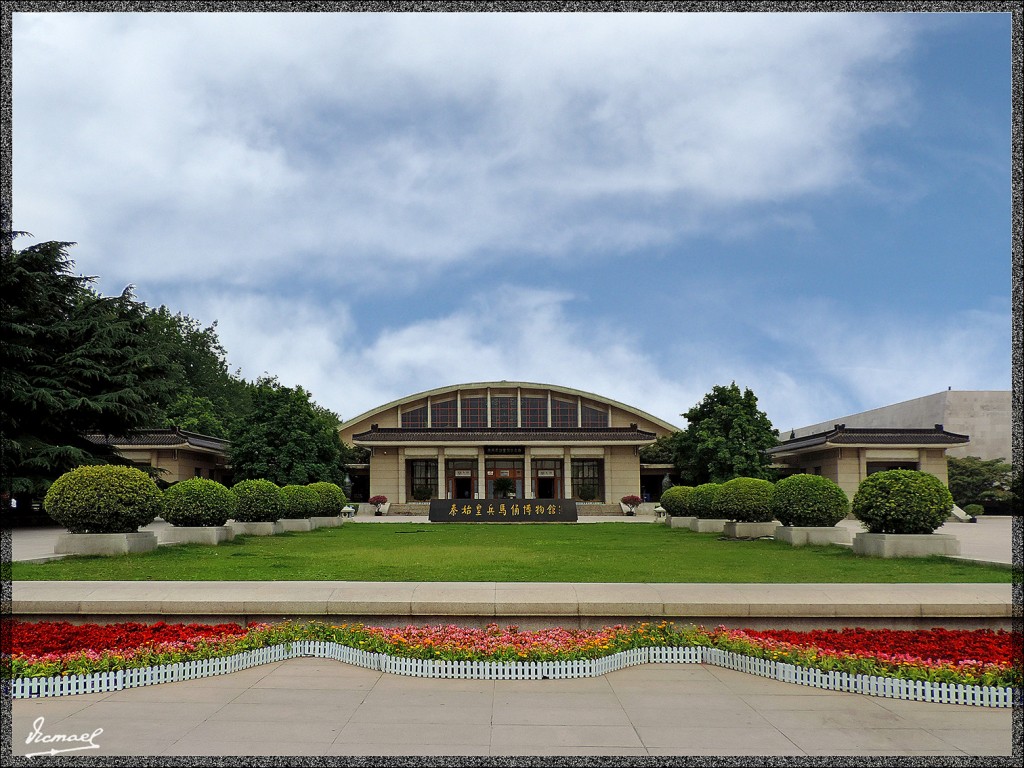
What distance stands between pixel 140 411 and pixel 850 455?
31.5 metres

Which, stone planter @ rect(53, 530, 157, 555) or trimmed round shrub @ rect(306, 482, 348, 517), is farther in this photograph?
trimmed round shrub @ rect(306, 482, 348, 517)

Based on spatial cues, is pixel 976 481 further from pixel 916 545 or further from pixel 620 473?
pixel 916 545

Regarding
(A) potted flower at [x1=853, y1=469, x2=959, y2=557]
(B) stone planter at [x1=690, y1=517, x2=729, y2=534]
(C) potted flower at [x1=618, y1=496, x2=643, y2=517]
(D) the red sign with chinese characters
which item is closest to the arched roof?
(C) potted flower at [x1=618, y1=496, x2=643, y2=517]

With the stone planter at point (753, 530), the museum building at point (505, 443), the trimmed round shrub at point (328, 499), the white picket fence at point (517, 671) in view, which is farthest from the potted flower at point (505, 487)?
the white picket fence at point (517, 671)

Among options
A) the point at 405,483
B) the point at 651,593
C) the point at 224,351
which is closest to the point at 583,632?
the point at 651,593

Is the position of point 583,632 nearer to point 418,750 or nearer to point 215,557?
point 418,750

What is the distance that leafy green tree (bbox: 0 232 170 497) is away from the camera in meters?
24.1

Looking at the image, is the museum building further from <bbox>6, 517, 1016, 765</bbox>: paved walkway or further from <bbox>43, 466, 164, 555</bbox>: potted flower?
<bbox>6, 517, 1016, 765</bbox>: paved walkway

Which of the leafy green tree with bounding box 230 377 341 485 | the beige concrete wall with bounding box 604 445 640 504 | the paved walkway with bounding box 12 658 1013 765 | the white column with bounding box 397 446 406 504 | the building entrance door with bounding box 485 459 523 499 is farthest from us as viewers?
the beige concrete wall with bounding box 604 445 640 504

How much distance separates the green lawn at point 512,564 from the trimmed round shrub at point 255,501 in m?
2.41

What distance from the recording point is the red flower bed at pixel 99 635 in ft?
21.1

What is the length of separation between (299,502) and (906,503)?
54.8 ft

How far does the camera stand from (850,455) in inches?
1462

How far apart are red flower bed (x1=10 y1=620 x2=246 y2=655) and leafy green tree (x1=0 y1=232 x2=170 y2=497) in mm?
18989
